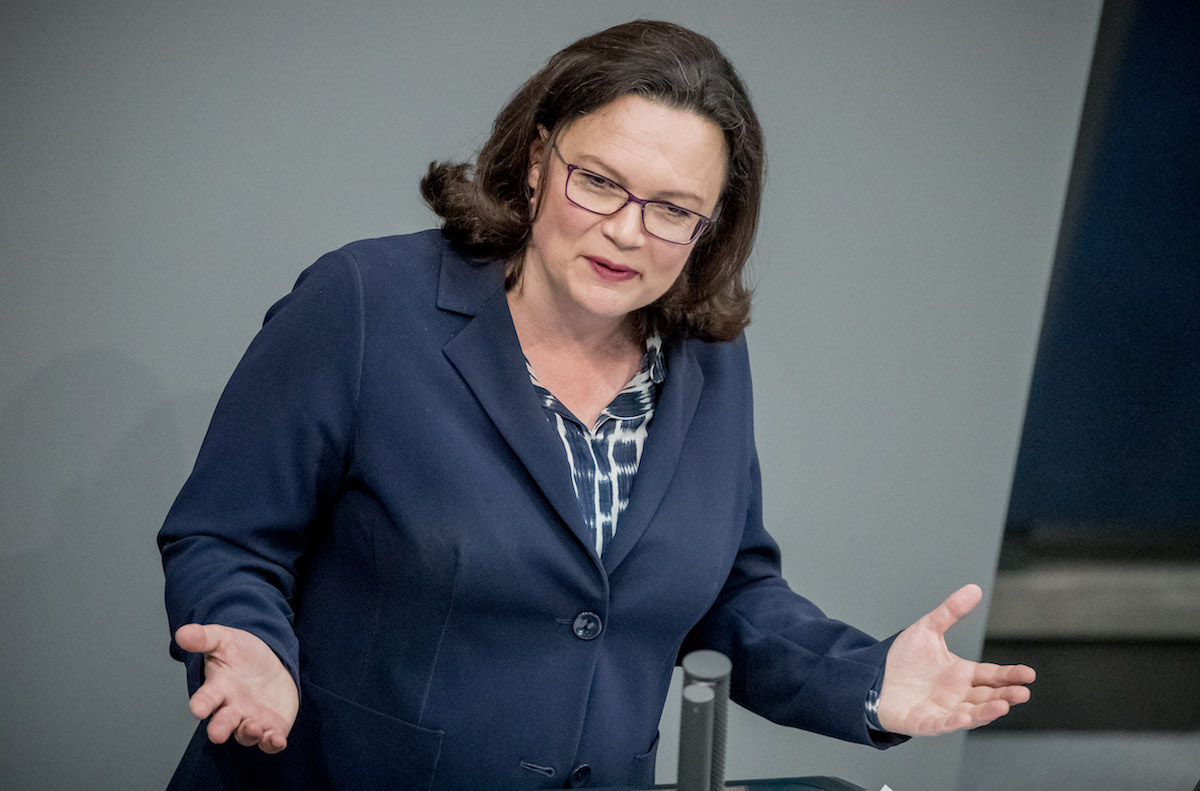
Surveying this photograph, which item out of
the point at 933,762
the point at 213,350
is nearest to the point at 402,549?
the point at 213,350

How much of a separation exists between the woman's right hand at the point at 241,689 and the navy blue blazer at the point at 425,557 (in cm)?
5

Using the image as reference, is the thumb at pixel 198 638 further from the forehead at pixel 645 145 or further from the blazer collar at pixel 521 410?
the forehead at pixel 645 145

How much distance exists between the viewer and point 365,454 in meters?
1.35

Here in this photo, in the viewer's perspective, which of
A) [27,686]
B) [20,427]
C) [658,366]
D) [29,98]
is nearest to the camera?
→ [658,366]

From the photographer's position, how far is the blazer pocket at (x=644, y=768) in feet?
4.87

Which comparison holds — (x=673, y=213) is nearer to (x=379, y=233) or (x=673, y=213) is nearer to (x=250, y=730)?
(x=250, y=730)

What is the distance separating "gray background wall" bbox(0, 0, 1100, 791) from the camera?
1.93 meters

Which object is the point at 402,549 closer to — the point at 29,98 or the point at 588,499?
the point at 588,499

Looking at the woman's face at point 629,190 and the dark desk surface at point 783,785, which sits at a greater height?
the woman's face at point 629,190

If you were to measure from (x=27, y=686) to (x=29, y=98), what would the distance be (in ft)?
3.56

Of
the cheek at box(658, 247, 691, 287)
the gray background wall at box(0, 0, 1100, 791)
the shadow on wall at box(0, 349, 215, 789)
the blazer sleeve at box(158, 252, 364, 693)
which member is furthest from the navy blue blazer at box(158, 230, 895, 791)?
the shadow on wall at box(0, 349, 215, 789)

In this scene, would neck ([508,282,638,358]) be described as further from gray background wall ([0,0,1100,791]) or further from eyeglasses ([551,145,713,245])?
gray background wall ([0,0,1100,791])

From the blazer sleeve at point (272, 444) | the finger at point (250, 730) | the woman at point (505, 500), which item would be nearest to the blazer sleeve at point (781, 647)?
the woman at point (505, 500)

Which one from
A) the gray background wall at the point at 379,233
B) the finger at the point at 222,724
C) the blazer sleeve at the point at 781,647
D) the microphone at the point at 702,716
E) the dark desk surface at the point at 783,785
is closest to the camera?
the microphone at the point at 702,716
